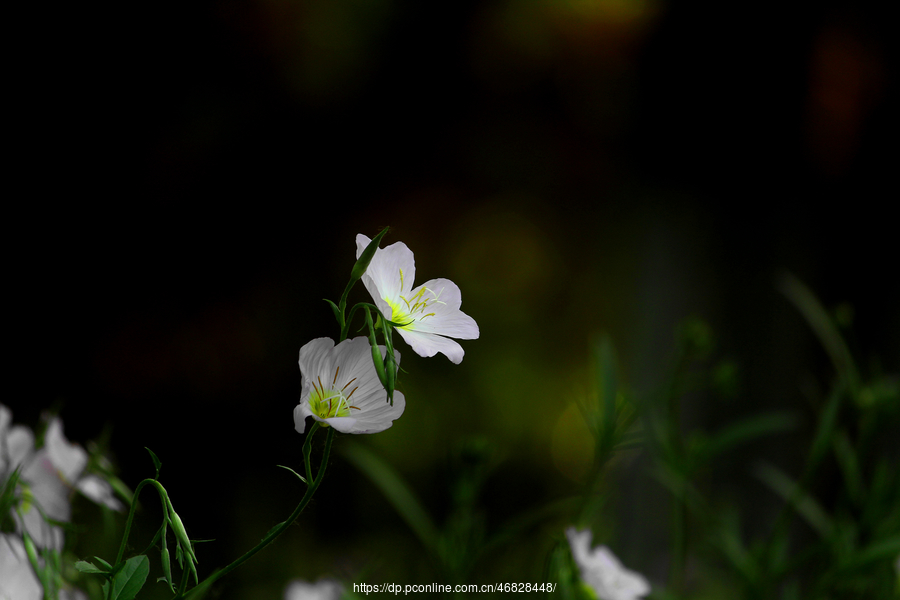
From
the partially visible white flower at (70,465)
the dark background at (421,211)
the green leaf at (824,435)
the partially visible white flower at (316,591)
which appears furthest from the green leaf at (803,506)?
the dark background at (421,211)

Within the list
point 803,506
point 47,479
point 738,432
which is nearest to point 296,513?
point 47,479

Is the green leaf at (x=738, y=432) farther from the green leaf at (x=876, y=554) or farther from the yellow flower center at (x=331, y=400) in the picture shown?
the yellow flower center at (x=331, y=400)

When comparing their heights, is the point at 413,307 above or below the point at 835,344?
below

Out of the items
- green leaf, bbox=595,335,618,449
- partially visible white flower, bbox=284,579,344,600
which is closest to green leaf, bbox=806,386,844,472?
green leaf, bbox=595,335,618,449

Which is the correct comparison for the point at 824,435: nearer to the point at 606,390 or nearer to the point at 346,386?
the point at 606,390

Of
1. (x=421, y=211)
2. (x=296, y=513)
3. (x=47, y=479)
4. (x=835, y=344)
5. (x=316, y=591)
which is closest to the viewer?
(x=296, y=513)

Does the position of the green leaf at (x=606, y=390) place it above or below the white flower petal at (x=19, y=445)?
above

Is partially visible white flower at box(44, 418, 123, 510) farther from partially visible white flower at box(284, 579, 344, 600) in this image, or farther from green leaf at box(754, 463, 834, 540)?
green leaf at box(754, 463, 834, 540)
